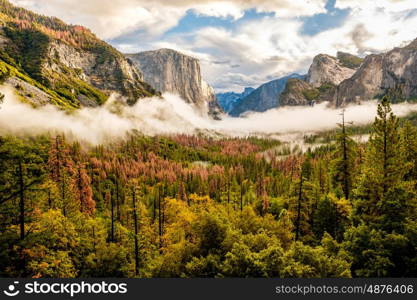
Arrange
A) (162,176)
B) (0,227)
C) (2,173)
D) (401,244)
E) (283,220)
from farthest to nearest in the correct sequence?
(162,176) < (283,220) < (401,244) < (0,227) < (2,173)

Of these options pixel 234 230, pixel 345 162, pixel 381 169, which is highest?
pixel 345 162

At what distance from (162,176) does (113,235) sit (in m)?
124

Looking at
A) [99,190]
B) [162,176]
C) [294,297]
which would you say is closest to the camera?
[294,297]

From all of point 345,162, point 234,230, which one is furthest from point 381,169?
point 234,230

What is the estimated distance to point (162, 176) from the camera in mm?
163250

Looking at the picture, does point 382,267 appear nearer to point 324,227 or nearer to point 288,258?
point 288,258

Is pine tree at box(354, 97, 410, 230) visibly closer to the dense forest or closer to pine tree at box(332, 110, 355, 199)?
the dense forest

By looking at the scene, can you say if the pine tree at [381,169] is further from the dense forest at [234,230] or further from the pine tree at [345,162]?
the pine tree at [345,162]

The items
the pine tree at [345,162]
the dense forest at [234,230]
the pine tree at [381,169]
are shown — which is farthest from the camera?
the pine tree at [345,162]

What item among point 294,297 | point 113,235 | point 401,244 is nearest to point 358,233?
point 401,244

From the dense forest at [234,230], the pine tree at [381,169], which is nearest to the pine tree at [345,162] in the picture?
the dense forest at [234,230]

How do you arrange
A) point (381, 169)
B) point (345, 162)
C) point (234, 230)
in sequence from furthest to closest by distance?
point (345, 162), point (381, 169), point (234, 230)

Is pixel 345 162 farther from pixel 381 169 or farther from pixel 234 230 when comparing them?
pixel 234 230

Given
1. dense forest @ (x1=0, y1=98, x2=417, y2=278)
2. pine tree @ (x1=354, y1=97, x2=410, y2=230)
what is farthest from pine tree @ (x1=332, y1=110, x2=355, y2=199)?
pine tree @ (x1=354, y1=97, x2=410, y2=230)
